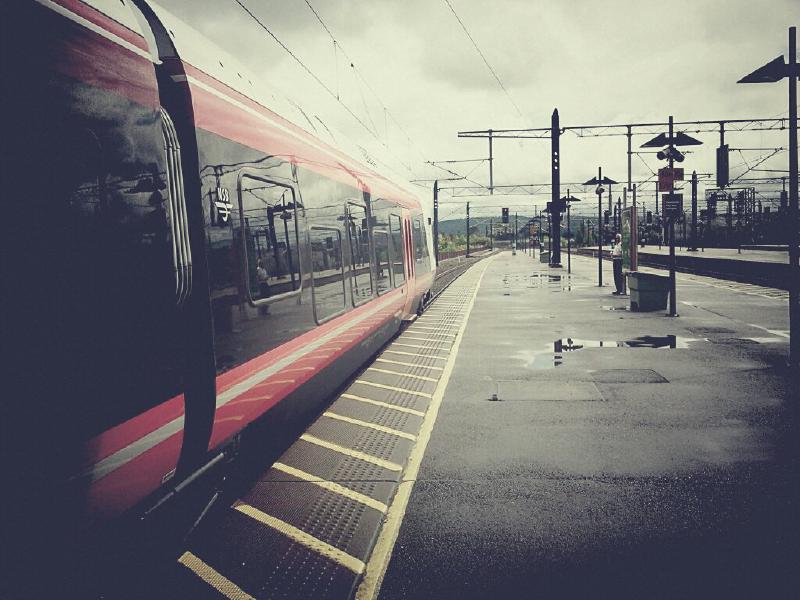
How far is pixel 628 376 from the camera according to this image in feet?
31.0

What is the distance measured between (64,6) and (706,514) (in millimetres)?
4721

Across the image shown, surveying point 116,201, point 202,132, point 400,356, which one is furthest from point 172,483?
point 400,356

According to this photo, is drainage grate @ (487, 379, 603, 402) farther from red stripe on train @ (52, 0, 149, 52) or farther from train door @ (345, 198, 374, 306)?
red stripe on train @ (52, 0, 149, 52)

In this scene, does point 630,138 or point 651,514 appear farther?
point 630,138

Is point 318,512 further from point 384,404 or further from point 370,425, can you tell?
point 384,404

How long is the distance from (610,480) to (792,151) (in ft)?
20.7

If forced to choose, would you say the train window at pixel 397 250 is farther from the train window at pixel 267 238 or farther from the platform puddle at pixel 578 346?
the train window at pixel 267 238

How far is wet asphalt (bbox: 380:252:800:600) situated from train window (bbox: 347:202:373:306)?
1.68 m

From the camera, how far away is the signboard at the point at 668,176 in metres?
15.2

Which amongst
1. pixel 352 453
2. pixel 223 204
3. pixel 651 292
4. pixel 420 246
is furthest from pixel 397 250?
pixel 223 204

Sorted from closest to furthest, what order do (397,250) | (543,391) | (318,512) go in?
(318,512), (543,391), (397,250)

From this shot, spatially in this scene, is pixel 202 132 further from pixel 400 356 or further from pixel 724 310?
pixel 724 310

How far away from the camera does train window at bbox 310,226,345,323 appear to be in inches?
272

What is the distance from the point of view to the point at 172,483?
4086 mm
